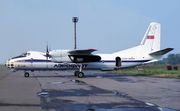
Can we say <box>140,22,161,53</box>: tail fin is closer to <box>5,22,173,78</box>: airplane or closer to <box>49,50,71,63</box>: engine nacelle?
<box>5,22,173,78</box>: airplane

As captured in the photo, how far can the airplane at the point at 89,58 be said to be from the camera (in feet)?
90.3

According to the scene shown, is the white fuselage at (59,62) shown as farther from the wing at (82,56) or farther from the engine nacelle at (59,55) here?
the wing at (82,56)

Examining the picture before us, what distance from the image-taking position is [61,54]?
89.8 ft

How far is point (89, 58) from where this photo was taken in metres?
28.4

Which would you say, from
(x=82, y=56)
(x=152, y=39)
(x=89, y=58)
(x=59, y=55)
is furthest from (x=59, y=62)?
(x=152, y=39)

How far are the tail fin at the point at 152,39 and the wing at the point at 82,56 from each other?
5.81 meters

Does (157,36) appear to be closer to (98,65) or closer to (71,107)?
(98,65)

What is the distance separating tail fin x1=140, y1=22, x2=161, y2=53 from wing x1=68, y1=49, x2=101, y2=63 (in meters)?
5.81

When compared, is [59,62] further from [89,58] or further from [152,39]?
[152,39]

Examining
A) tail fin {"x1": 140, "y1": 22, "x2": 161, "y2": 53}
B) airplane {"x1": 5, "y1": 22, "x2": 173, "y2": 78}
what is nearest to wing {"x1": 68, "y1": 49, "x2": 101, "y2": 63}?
airplane {"x1": 5, "y1": 22, "x2": 173, "y2": 78}

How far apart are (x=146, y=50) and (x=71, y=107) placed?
881 inches

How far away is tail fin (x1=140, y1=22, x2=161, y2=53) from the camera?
29.8 metres

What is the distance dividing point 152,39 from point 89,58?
781cm

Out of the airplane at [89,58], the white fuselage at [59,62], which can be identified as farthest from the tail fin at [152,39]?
the white fuselage at [59,62]
